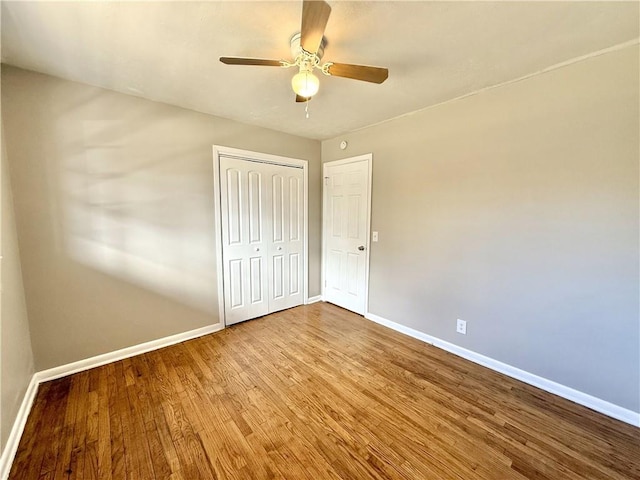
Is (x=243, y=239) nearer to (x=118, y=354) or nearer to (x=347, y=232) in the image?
(x=347, y=232)

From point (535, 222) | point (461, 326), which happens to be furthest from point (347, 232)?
point (535, 222)

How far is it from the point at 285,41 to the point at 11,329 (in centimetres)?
253

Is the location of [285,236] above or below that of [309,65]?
below

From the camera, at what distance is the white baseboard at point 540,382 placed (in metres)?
1.72

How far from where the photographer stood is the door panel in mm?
3260

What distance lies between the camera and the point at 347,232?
3.49m

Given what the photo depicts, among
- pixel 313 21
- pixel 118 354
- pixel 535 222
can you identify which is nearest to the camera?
pixel 313 21

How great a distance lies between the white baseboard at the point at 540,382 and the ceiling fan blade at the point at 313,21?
2.72 m

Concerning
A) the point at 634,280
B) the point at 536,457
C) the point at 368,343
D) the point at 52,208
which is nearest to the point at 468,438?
the point at 536,457

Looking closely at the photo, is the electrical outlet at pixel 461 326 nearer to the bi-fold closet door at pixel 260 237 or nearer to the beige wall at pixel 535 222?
the beige wall at pixel 535 222

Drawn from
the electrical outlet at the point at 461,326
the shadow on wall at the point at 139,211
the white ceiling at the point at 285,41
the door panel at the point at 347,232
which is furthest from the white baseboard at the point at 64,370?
the electrical outlet at the point at 461,326

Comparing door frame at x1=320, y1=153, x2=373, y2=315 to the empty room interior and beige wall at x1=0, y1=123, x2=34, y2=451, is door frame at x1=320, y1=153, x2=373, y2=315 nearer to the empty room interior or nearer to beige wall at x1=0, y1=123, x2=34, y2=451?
the empty room interior

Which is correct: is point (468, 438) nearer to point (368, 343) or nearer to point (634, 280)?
point (368, 343)

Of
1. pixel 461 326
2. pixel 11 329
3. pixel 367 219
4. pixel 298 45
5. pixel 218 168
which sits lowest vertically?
pixel 461 326
